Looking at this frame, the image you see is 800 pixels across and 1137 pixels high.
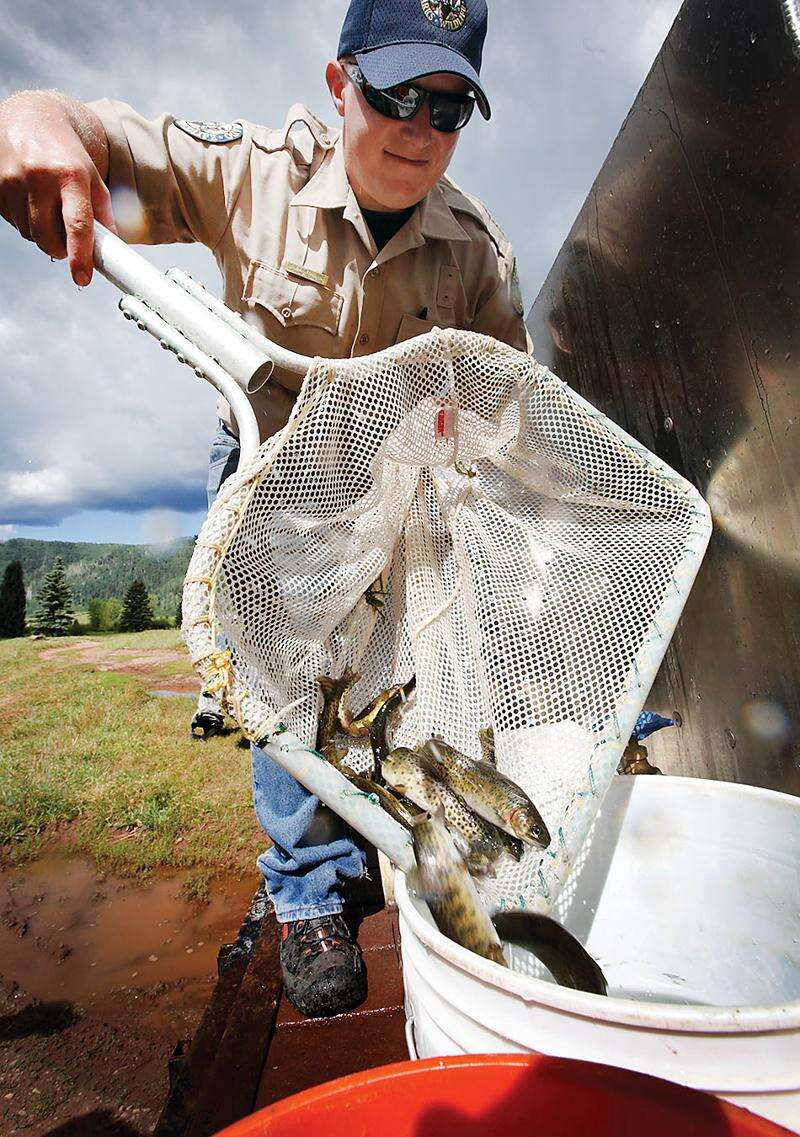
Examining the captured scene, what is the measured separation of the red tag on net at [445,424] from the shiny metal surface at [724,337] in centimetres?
94

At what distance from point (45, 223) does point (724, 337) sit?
2.00 meters

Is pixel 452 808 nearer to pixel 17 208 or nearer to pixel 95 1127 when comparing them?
pixel 95 1127

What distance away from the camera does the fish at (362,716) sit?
142 centimetres

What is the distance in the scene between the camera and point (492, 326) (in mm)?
2494

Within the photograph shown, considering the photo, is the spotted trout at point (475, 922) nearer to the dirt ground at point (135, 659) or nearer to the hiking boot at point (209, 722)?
the hiking boot at point (209, 722)

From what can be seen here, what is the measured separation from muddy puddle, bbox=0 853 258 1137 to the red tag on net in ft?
7.16

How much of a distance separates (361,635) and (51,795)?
14.4 ft

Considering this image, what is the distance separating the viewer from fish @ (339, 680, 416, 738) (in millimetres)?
1423

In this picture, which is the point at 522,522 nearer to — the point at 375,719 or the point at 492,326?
the point at 375,719

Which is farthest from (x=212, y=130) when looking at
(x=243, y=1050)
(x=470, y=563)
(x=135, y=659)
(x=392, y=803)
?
(x=135, y=659)

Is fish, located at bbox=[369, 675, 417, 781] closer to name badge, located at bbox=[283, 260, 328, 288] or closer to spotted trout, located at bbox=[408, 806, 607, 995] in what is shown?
spotted trout, located at bbox=[408, 806, 607, 995]

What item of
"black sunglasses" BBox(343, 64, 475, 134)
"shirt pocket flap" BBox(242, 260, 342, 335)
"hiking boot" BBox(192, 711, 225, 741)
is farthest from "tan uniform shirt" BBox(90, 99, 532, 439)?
"hiking boot" BBox(192, 711, 225, 741)

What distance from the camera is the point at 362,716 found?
4.77 ft

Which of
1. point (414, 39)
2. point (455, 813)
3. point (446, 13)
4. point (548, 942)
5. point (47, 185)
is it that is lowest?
point (548, 942)
